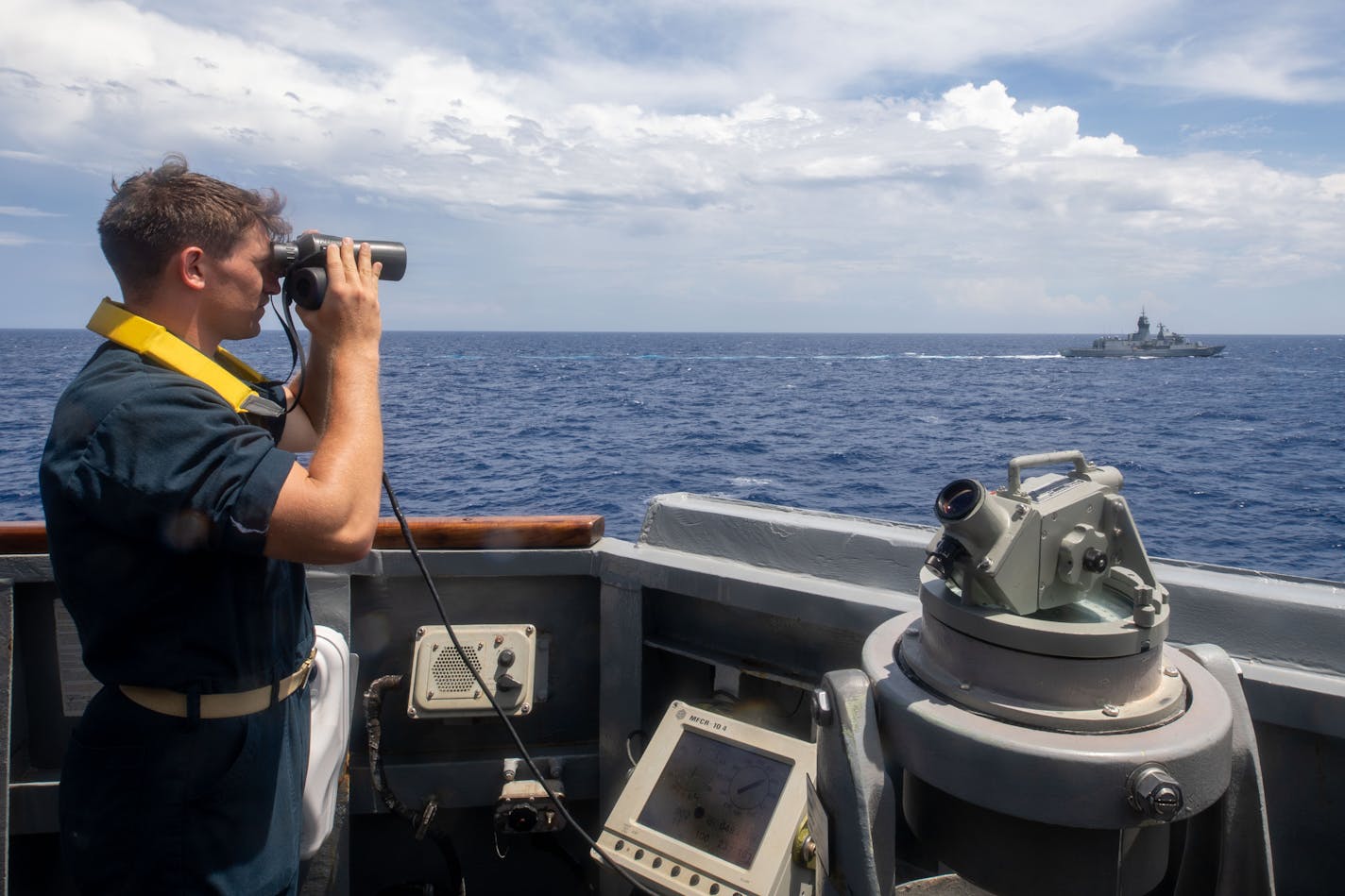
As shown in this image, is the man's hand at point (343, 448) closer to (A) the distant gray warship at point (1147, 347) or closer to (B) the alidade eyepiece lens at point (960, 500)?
(B) the alidade eyepiece lens at point (960, 500)

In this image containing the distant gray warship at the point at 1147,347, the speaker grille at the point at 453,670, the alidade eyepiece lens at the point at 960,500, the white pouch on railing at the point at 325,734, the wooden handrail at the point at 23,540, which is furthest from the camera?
the distant gray warship at the point at 1147,347

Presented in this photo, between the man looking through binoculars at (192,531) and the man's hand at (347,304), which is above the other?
the man's hand at (347,304)

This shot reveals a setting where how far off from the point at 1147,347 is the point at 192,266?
97.7m

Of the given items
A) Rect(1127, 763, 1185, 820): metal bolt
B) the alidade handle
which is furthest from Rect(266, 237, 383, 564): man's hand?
Rect(1127, 763, 1185, 820): metal bolt

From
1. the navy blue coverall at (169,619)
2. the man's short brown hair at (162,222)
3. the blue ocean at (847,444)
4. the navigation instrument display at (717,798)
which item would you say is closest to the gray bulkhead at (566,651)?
the navigation instrument display at (717,798)

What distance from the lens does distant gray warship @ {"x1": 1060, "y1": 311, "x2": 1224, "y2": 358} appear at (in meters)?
87.9

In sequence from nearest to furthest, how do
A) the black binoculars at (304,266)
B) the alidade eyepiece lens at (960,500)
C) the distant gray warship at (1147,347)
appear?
the alidade eyepiece lens at (960,500)
the black binoculars at (304,266)
the distant gray warship at (1147,347)

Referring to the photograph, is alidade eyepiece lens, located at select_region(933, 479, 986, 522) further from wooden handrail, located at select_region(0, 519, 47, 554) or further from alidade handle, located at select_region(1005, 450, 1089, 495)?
wooden handrail, located at select_region(0, 519, 47, 554)

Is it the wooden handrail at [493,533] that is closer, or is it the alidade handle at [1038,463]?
A: the alidade handle at [1038,463]

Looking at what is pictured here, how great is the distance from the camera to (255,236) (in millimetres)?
1654

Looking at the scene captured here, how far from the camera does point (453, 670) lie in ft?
9.18

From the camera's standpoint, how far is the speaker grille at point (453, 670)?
277 cm

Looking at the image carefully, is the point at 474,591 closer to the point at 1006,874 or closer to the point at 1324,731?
the point at 1006,874

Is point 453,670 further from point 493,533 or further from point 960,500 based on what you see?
point 960,500
